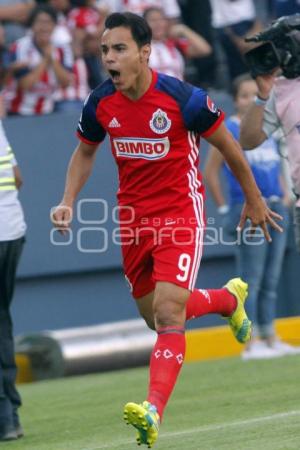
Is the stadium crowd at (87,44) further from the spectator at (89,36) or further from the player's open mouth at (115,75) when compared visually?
the player's open mouth at (115,75)

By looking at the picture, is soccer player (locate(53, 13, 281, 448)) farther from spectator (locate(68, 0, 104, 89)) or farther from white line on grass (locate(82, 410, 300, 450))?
spectator (locate(68, 0, 104, 89))

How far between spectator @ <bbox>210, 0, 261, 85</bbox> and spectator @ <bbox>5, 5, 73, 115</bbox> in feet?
7.00

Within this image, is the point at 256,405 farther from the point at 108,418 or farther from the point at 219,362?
the point at 219,362

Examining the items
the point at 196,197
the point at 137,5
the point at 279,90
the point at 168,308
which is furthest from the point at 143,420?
the point at 137,5

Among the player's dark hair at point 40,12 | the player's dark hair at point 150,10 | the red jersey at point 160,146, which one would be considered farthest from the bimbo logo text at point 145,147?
the player's dark hair at point 150,10

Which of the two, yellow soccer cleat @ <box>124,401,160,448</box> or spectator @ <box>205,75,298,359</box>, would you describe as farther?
spectator @ <box>205,75,298,359</box>

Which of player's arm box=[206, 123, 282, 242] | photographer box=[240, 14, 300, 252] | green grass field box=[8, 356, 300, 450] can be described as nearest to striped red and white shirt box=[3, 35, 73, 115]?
green grass field box=[8, 356, 300, 450]

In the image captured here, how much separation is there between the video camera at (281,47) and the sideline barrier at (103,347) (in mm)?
5078

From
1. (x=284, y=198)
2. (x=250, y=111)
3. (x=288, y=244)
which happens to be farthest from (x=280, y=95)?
(x=288, y=244)

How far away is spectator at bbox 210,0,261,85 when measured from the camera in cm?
1500

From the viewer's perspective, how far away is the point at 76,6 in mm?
14531

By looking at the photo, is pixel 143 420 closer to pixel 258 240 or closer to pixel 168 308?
pixel 168 308

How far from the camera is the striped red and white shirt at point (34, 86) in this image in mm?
13508

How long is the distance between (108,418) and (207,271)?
19.5 ft
